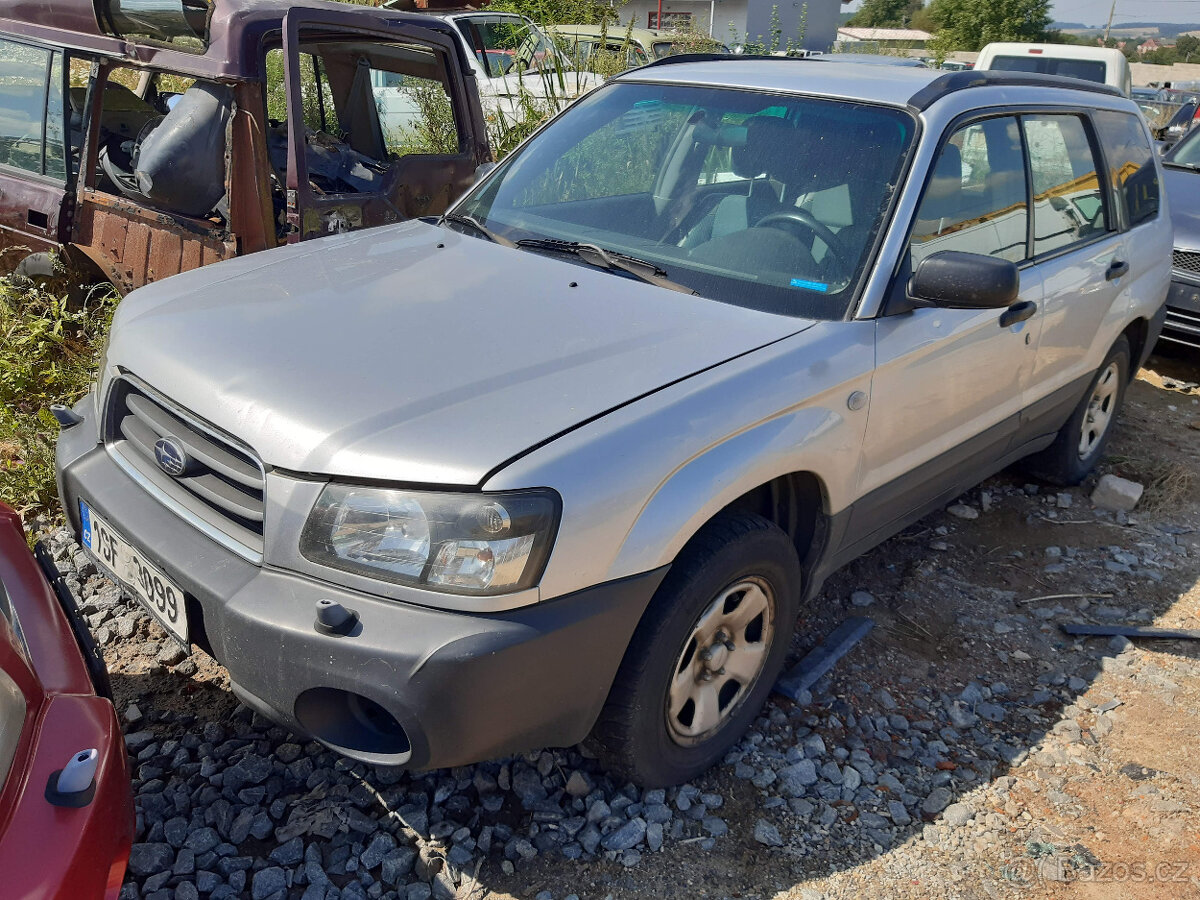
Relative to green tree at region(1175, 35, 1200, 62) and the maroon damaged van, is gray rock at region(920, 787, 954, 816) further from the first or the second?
green tree at region(1175, 35, 1200, 62)

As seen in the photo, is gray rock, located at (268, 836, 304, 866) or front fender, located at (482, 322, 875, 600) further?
gray rock, located at (268, 836, 304, 866)

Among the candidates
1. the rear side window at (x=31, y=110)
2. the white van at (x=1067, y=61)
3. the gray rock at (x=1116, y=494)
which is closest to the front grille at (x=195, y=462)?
the rear side window at (x=31, y=110)

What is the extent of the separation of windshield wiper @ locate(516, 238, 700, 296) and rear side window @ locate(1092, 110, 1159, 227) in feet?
7.56

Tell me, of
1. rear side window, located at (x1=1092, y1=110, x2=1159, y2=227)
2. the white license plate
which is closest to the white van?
rear side window, located at (x1=1092, y1=110, x2=1159, y2=227)

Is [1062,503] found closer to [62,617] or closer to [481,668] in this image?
[481,668]

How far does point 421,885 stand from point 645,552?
0.94m

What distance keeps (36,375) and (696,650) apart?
11.1 ft

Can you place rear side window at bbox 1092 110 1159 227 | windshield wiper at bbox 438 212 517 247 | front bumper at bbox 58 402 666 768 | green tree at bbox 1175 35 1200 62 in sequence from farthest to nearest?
green tree at bbox 1175 35 1200 62
rear side window at bbox 1092 110 1159 227
windshield wiper at bbox 438 212 517 247
front bumper at bbox 58 402 666 768

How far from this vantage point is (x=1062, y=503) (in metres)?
4.43

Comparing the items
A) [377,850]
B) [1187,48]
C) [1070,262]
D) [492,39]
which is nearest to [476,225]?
[377,850]

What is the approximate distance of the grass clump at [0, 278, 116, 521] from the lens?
3.79m

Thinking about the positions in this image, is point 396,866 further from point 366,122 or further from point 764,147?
point 366,122

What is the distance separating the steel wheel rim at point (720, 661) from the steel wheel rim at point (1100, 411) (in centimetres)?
250

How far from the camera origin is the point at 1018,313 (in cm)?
321
